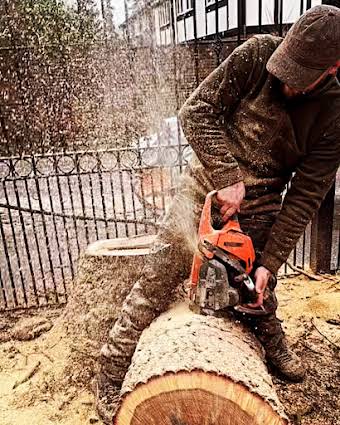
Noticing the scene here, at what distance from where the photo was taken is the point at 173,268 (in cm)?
241

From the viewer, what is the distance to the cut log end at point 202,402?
1.58 m

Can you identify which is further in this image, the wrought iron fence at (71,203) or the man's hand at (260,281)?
the wrought iron fence at (71,203)

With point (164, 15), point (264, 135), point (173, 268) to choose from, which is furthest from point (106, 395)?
point (164, 15)

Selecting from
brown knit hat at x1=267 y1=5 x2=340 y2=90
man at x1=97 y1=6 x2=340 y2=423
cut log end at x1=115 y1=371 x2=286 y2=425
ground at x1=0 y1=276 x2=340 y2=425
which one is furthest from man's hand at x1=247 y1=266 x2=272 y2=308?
brown knit hat at x1=267 y1=5 x2=340 y2=90

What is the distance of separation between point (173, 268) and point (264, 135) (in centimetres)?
83

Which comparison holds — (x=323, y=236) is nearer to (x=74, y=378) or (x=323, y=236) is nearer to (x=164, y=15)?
(x=74, y=378)

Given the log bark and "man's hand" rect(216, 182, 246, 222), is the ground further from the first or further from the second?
"man's hand" rect(216, 182, 246, 222)

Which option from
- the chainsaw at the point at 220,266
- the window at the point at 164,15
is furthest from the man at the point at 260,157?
the window at the point at 164,15

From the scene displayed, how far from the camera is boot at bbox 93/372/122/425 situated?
2.49 m

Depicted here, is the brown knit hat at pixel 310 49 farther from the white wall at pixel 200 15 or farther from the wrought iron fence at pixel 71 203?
the white wall at pixel 200 15

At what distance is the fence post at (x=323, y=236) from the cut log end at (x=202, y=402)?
2.58 metres

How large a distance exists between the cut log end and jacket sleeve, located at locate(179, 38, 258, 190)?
2.82 ft

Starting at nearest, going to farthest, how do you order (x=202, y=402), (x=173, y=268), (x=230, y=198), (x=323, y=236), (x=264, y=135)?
(x=202, y=402), (x=230, y=198), (x=264, y=135), (x=173, y=268), (x=323, y=236)

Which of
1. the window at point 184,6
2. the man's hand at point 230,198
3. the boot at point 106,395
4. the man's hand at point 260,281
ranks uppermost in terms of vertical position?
the window at point 184,6
